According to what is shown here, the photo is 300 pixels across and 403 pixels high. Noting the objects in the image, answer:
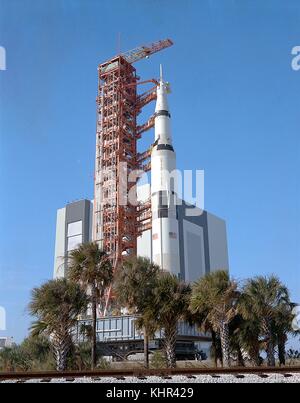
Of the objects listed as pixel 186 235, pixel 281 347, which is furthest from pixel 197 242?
pixel 281 347

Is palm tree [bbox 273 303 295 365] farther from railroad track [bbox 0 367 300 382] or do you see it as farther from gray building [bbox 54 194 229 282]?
gray building [bbox 54 194 229 282]

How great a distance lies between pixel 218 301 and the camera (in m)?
24.7

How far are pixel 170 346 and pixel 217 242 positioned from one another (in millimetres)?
92652

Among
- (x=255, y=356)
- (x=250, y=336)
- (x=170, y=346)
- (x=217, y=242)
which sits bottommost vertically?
(x=255, y=356)

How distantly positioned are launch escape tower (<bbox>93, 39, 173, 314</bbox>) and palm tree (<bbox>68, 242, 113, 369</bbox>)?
3622 centimetres

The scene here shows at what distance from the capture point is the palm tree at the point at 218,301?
2464cm

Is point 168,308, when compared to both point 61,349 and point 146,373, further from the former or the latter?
point 146,373

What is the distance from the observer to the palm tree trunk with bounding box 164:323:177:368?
81.8 feet

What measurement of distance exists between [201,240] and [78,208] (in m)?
28.9

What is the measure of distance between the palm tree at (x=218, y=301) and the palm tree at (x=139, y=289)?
260 cm

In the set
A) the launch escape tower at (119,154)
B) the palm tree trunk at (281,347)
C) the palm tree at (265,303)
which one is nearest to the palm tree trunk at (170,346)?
the palm tree at (265,303)

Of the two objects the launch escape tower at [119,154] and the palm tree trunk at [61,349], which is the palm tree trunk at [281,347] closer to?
the palm tree trunk at [61,349]

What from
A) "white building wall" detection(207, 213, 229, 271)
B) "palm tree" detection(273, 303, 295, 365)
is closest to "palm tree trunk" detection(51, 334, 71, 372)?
"palm tree" detection(273, 303, 295, 365)
